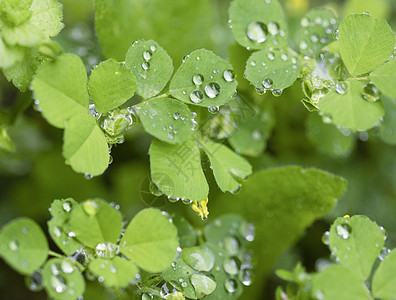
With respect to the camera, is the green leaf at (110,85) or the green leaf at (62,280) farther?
the green leaf at (110,85)

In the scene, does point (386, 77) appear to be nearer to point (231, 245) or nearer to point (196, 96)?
point (196, 96)

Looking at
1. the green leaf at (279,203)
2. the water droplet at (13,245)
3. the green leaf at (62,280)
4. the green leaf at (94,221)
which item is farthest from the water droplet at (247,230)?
the water droplet at (13,245)

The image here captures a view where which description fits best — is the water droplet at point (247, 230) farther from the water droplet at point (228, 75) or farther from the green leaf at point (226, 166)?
the water droplet at point (228, 75)

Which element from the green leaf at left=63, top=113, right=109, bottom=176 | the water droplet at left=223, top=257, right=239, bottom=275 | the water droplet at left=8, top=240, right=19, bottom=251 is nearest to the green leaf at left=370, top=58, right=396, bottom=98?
the water droplet at left=223, top=257, right=239, bottom=275

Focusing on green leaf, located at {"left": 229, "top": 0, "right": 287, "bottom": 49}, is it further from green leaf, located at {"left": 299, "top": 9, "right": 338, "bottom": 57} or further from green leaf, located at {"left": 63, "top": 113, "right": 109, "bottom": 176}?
green leaf, located at {"left": 63, "top": 113, "right": 109, "bottom": 176}

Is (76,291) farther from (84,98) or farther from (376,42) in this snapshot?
(376,42)

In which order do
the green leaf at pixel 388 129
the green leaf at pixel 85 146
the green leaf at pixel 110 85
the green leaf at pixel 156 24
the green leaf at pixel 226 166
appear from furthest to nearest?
the green leaf at pixel 388 129 < the green leaf at pixel 156 24 < the green leaf at pixel 226 166 < the green leaf at pixel 110 85 < the green leaf at pixel 85 146
